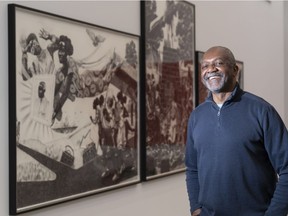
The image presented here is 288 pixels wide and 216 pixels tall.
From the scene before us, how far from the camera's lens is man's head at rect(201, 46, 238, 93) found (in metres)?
2.22

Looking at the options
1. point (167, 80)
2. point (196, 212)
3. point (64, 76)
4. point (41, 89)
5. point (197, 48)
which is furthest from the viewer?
point (197, 48)

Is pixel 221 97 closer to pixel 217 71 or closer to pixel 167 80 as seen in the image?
pixel 217 71

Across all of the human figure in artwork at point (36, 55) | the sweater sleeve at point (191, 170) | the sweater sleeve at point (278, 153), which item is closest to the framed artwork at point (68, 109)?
the human figure in artwork at point (36, 55)

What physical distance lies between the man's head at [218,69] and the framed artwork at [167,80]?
1.21 meters

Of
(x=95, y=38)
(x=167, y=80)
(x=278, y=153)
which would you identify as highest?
(x=95, y=38)

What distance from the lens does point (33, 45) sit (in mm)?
2475

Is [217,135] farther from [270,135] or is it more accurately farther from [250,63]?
[250,63]

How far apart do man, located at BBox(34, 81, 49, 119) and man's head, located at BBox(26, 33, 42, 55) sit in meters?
0.16

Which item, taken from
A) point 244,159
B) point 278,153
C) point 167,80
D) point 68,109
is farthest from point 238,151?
point 167,80

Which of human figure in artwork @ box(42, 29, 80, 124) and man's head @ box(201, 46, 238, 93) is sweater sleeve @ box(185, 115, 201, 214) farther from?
human figure in artwork @ box(42, 29, 80, 124)

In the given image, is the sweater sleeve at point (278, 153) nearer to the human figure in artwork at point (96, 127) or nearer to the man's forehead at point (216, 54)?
the man's forehead at point (216, 54)

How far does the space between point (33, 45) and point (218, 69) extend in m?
0.95

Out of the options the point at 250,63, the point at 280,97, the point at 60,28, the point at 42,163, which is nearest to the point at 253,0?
the point at 250,63

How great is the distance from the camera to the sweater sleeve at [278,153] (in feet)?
7.05
